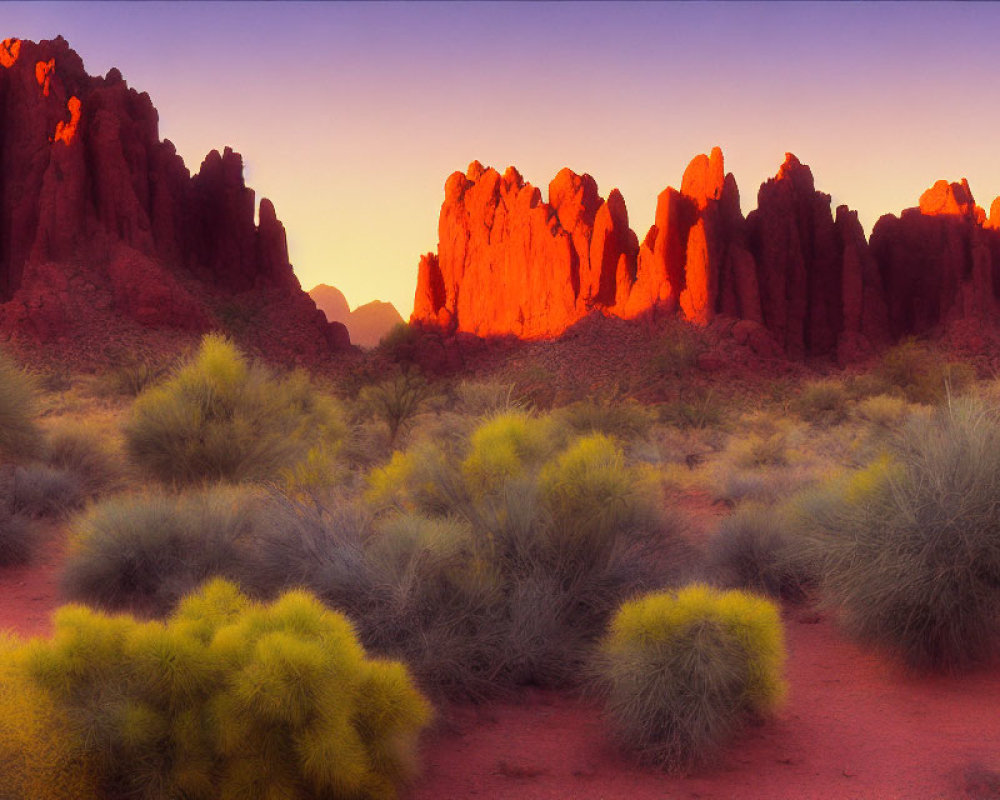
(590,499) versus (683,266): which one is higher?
(683,266)

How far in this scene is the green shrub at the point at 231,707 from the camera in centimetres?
395

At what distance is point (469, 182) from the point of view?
6744cm

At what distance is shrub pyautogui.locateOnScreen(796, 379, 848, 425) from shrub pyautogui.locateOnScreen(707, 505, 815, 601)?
66.3ft

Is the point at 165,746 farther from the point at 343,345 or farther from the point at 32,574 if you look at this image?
the point at 343,345

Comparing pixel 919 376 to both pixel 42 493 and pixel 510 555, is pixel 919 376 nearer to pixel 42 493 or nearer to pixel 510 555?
pixel 510 555

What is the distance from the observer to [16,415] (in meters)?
12.9

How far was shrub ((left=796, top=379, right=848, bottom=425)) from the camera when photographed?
28.8 m

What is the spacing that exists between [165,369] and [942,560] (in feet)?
112

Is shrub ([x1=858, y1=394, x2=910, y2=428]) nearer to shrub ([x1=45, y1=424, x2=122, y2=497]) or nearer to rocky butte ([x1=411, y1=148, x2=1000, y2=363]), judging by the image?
shrub ([x1=45, y1=424, x2=122, y2=497])

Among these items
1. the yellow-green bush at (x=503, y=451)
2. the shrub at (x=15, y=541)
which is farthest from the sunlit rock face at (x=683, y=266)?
the shrub at (x=15, y=541)

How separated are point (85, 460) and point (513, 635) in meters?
10.8

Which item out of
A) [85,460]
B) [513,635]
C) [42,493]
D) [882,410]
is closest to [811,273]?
[882,410]

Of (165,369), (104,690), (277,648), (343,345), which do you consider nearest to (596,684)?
(277,648)

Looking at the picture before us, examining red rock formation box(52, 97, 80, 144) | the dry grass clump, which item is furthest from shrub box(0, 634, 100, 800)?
red rock formation box(52, 97, 80, 144)
